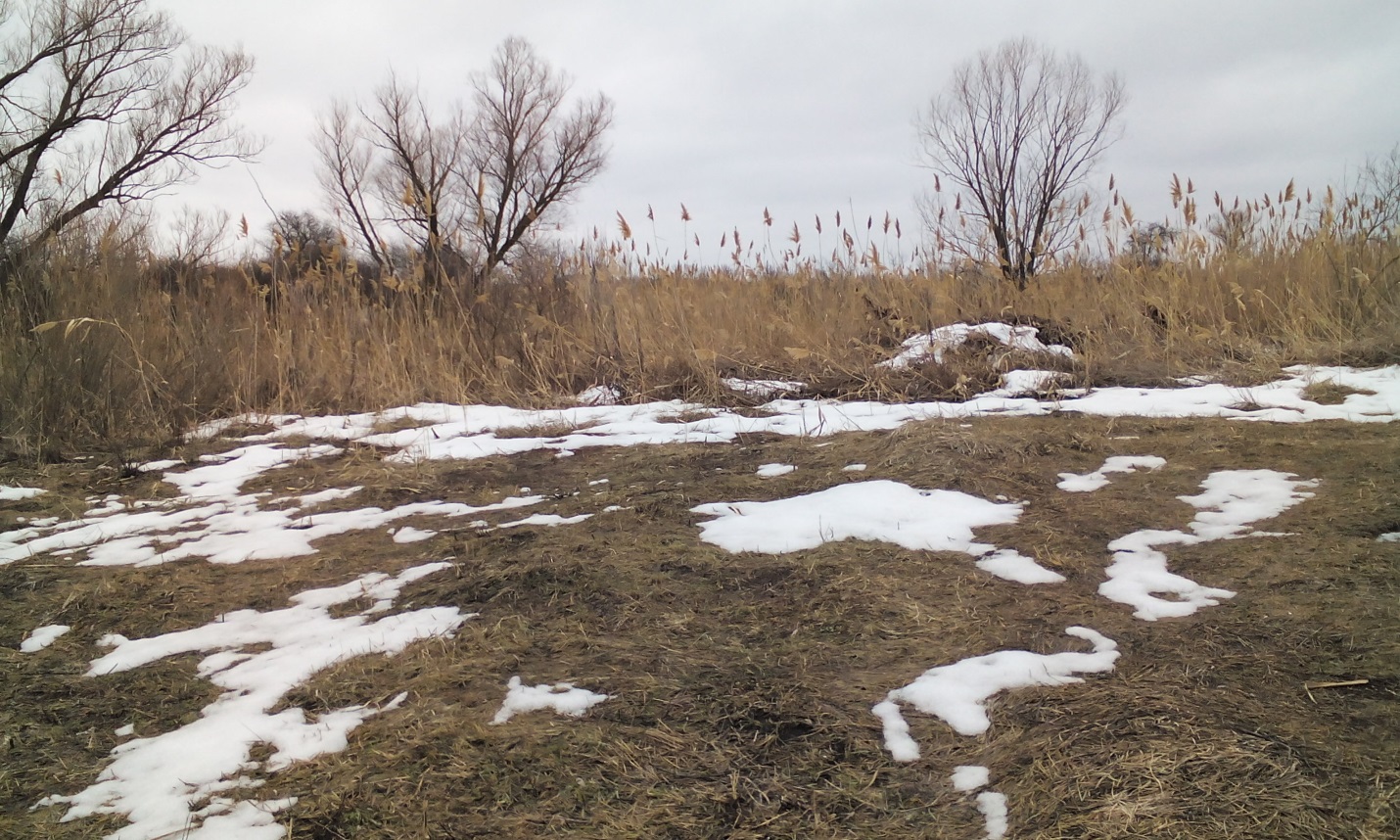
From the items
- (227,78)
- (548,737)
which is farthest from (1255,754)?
(227,78)

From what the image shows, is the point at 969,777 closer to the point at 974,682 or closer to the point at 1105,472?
the point at 974,682

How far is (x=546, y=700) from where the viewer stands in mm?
1448

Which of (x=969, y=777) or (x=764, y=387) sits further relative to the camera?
(x=764, y=387)

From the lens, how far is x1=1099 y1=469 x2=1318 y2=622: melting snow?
1724mm

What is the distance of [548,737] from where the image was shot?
1.32 meters

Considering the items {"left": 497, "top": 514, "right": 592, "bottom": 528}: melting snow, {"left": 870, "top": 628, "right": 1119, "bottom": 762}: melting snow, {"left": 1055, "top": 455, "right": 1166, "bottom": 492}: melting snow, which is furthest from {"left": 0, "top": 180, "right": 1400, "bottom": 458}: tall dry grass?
{"left": 870, "top": 628, "right": 1119, "bottom": 762}: melting snow

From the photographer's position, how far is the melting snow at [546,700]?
1406 mm

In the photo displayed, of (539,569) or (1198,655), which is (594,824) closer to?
(539,569)

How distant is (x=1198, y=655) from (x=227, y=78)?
24.2 metres

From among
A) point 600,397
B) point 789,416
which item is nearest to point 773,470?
point 789,416

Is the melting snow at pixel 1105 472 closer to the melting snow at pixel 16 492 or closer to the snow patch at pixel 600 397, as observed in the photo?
the snow patch at pixel 600 397

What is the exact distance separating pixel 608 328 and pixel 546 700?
4.32m

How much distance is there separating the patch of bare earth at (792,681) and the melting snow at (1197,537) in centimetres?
5

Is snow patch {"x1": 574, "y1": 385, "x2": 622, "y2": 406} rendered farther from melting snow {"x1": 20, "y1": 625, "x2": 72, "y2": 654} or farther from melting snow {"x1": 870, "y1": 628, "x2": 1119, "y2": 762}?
melting snow {"x1": 870, "y1": 628, "x2": 1119, "y2": 762}
